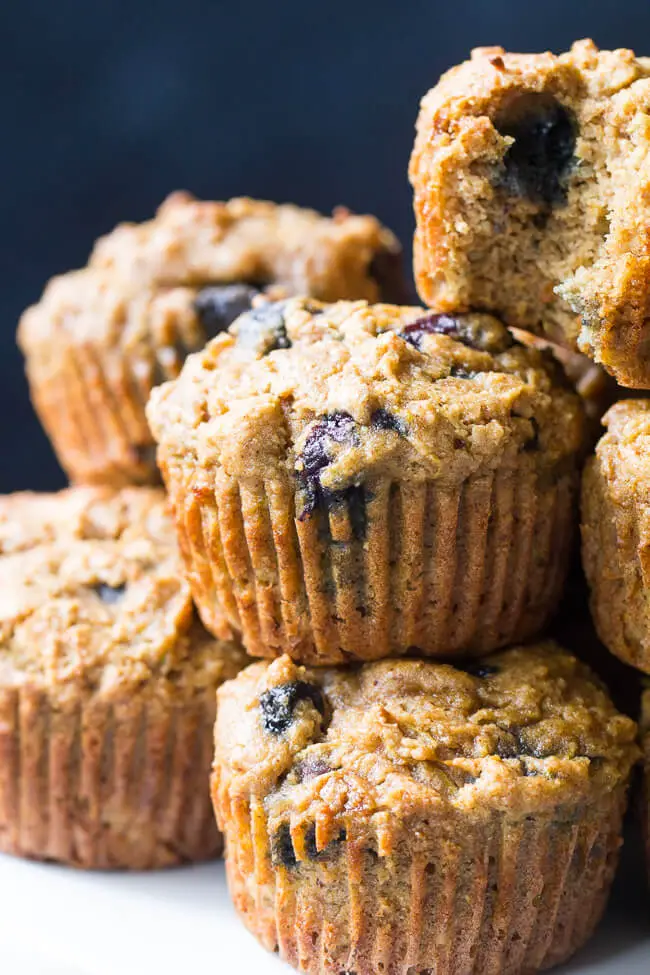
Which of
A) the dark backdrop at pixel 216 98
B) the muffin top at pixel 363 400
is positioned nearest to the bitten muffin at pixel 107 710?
the muffin top at pixel 363 400

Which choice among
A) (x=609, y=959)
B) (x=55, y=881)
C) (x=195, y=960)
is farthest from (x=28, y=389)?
(x=609, y=959)

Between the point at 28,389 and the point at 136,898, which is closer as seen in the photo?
the point at 136,898

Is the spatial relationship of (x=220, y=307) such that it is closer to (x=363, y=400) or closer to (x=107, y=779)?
(x=363, y=400)

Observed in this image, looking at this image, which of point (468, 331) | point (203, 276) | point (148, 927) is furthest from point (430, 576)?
point (203, 276)

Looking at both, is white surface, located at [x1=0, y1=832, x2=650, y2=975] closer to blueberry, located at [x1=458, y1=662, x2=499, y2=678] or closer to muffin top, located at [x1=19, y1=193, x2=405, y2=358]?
blueberry, located at [x1=458, y1=662, x2=499, y2=678]

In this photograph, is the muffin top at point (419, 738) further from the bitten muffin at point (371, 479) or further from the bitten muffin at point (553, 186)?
the bitten muffin at point (553, 186)

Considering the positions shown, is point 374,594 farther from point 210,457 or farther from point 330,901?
point 330,901

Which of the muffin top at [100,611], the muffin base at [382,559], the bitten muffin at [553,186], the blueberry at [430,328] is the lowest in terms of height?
the muffin top at [100,611]
